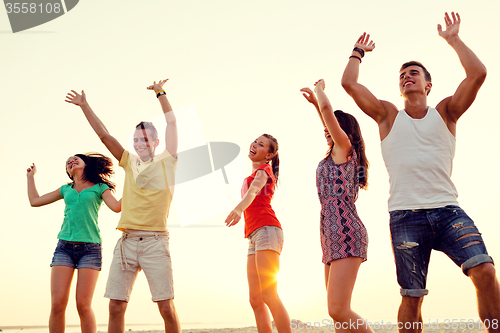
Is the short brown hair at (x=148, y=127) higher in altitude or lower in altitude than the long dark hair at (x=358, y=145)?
higher

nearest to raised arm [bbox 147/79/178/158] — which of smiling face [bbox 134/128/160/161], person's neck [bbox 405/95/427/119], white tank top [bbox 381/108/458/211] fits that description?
smiling face [bbox 134/128/160/161]

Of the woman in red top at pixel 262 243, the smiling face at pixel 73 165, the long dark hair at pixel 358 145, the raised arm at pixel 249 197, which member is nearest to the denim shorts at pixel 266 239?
the woman in red top at pixel 262 243

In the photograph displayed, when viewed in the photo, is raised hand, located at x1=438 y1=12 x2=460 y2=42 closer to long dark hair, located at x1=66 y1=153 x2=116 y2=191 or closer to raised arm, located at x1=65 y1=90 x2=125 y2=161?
raised arm, located at x1=65 y1=90 x2=125 y2=161

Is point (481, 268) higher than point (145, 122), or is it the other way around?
point (145, 122)

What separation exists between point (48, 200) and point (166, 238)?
7.84ft

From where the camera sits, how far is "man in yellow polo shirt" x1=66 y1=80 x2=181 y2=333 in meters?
4.77

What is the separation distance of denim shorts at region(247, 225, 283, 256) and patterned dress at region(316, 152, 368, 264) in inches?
41.3

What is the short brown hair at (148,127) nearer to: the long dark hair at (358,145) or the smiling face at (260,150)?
the smiling face at (260,150)

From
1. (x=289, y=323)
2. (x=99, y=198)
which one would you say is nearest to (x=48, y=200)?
(x=99, y=198)

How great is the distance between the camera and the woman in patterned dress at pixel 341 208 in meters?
3.73

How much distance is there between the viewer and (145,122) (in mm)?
5570

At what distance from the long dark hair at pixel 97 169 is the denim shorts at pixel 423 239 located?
13.9 ft

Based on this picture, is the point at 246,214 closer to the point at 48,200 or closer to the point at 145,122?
the point at 145,122

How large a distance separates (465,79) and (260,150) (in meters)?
2.73
